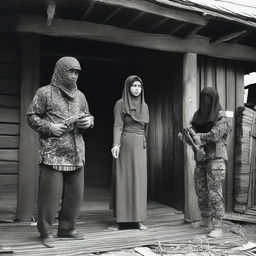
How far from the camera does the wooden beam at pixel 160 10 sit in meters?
5.12

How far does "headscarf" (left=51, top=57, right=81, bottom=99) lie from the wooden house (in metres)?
0.72

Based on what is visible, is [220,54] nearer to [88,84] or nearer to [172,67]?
[172,67]

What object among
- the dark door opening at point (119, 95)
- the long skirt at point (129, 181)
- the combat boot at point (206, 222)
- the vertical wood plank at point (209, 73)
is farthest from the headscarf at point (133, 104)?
the vertical wood plank at point (209, 73)

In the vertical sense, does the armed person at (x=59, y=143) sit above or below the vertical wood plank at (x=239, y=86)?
below

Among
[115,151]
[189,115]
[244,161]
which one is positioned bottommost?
[244,161]

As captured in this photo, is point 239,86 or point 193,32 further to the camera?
point 239,86

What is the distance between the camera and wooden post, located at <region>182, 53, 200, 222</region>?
6.23 m

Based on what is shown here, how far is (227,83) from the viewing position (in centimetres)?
719

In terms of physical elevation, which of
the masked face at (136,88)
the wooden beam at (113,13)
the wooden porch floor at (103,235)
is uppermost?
the wooden beam at (113,13)

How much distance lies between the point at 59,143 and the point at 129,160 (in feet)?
3.75

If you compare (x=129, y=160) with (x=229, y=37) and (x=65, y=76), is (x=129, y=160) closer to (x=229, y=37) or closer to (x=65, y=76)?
(x=65, y=76)

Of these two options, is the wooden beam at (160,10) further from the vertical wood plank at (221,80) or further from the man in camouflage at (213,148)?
the vertical wood plank at (221,80)

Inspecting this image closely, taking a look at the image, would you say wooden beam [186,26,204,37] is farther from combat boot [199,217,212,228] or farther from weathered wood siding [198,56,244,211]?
combat boot [199,217,212,228]

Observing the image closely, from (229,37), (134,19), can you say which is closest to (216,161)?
(229,37)
